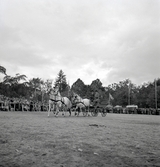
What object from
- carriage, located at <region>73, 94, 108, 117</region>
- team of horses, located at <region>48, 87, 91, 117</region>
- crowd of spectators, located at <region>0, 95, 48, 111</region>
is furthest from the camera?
crowd of spectators, located at <region>0, 95, 48, 111</region>

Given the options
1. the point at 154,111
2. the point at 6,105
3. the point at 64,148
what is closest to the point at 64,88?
the point at 154,111

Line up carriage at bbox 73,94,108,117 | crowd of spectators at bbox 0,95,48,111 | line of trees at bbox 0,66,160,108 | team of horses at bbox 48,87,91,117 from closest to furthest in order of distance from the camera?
team of horses at bbox 48,87,91,117 < carriage at bbox 73,94,108,117 < crowd of spectators at bbox 0,95,48,111 < line of trees at bbox 0,66,160,108

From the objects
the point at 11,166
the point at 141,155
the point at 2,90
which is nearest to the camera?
the point at 11,166

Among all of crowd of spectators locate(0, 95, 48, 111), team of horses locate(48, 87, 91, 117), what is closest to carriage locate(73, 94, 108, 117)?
team of horses locate(48, 87, 91, 117)

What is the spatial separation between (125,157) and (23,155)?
2.00 metres

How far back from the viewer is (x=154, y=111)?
46844mm

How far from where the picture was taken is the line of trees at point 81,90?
47.8 meters

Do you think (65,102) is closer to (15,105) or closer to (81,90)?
(15,105)

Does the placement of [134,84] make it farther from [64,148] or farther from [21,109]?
[64,148]

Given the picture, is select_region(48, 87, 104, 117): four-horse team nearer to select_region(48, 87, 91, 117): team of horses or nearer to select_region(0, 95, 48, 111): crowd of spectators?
select_region(48, 87, 91, 117): team of horses

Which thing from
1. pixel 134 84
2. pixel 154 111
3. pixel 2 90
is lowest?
pixel 154 111

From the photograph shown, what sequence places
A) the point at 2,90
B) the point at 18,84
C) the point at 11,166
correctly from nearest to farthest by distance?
the point at 11,166 < the point at 2,90 < the point at 18,84

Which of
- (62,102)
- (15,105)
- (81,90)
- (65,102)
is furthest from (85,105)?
(81,90)

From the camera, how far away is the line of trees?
4775cm
